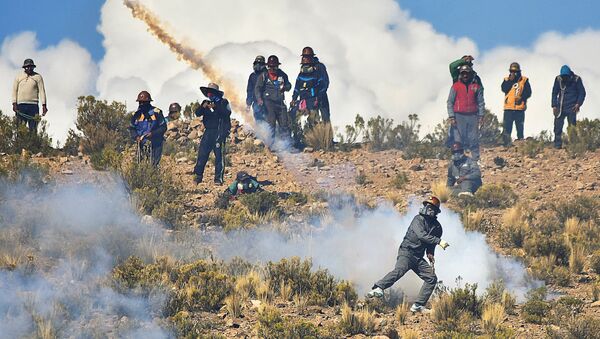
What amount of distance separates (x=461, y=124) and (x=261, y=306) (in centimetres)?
850

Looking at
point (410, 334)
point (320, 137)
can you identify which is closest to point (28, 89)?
point (320, 137)

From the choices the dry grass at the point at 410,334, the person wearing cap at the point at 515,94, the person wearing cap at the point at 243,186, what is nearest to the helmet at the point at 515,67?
the person wearing cap at the point at 515,94

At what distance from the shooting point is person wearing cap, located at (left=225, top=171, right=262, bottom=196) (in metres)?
21.3

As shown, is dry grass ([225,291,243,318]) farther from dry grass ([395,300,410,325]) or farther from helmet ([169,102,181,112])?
helmet ([169,102,181,112])

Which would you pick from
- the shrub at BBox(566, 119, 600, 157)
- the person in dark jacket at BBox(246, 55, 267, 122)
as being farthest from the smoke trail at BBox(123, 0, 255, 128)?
the shrub at BBox(566, 119, 600, 157)

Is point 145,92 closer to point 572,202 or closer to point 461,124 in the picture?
point 461,124

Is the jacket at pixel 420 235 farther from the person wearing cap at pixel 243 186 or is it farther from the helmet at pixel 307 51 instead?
the helmet at pixel 307 51

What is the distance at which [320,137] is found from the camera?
26406mm

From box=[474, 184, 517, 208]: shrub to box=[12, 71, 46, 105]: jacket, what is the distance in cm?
837

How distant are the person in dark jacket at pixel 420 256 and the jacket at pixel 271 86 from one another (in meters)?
9.56

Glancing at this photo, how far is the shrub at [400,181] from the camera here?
23.5 meters

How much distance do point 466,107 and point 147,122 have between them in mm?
5910

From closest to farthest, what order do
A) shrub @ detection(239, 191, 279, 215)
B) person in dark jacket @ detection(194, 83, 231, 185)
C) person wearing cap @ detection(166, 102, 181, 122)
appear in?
shrub @ detection(239, 191, 279, 215) < person in dark jacket @ detection(194, 83, 231, 185) < person wearing cap @ detection(166, 102, 181, 122)

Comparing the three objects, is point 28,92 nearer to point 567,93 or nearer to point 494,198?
point 494,198
